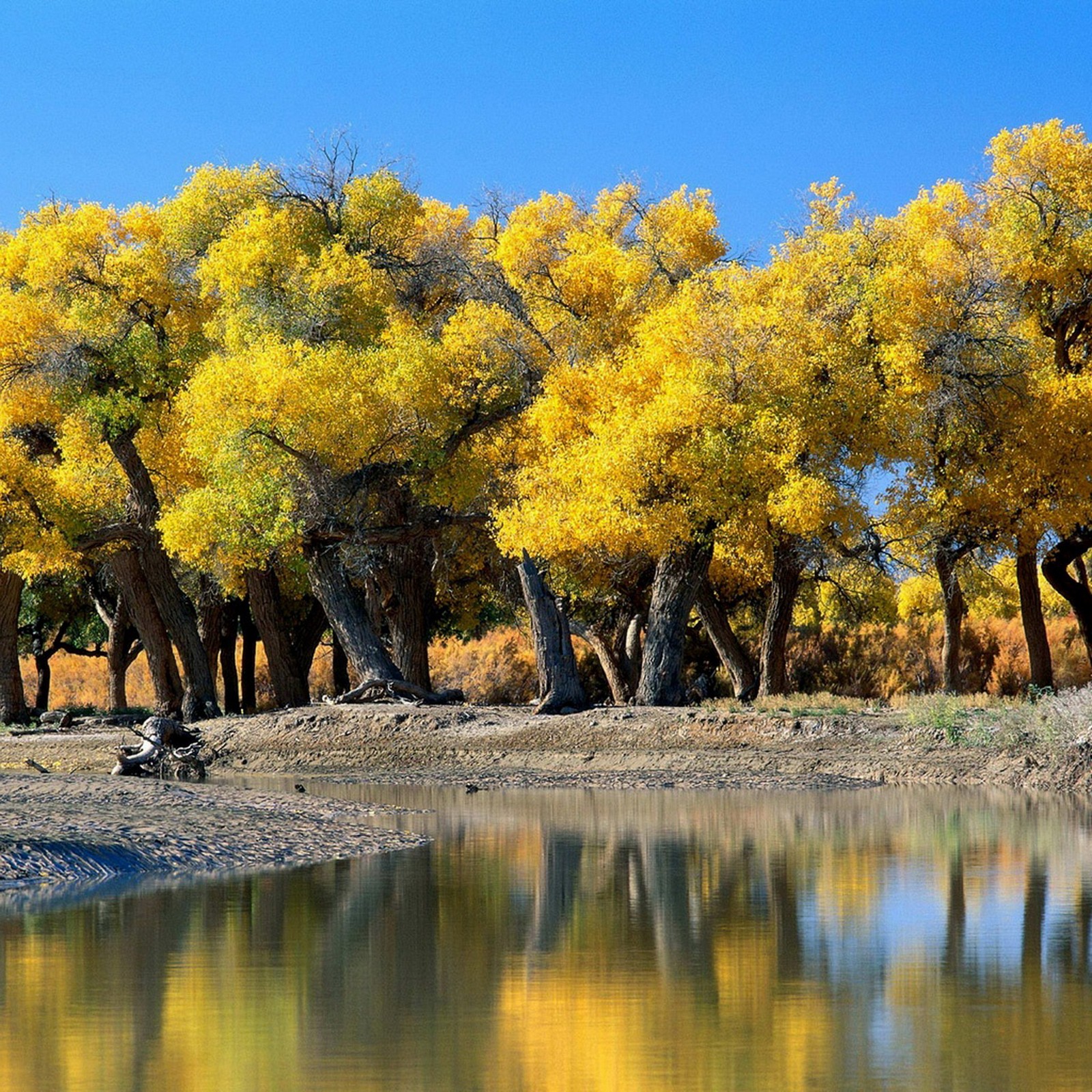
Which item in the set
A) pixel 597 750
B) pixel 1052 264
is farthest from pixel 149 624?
pixel 1052 264

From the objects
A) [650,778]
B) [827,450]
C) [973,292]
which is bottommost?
[650,778]

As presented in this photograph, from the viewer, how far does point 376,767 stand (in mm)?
28641

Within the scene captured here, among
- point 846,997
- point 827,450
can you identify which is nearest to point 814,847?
point 846,997

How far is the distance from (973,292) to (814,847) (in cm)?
1694

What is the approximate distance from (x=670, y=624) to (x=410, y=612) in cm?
839

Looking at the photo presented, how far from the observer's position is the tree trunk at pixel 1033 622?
32.6 m

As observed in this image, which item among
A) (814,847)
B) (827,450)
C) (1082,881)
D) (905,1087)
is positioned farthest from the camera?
(827,450)

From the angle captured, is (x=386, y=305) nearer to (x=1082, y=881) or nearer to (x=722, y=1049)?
(x=1082, y=881)

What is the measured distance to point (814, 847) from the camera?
1575 cm

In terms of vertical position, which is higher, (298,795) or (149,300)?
(149,300)

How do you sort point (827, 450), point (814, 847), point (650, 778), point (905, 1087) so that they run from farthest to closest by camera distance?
point (827, 450), point (650, 778), point (814, 847), point (905, 1087)

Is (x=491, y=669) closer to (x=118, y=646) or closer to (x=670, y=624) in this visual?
(x=118, y=646)

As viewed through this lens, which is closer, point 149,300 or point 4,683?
point 149,300

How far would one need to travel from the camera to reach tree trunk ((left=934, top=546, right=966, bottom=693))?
31641mm
